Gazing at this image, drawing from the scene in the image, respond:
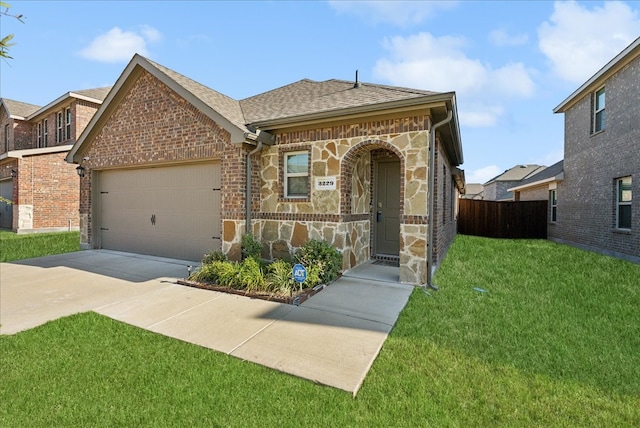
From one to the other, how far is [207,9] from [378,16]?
3977 millimetres

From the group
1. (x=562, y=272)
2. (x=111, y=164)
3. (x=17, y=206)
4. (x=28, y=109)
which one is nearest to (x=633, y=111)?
(x=562, y=272)

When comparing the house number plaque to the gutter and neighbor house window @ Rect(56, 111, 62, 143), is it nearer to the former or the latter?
the gutter

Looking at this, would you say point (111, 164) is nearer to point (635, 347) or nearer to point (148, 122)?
point (148, 122)

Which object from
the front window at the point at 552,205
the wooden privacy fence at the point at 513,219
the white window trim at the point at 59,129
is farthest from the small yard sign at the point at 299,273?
the white window trim at the point at 59,129

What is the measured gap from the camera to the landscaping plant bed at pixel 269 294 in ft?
17.1

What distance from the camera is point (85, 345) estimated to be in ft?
12.1

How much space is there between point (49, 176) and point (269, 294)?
54.4ft

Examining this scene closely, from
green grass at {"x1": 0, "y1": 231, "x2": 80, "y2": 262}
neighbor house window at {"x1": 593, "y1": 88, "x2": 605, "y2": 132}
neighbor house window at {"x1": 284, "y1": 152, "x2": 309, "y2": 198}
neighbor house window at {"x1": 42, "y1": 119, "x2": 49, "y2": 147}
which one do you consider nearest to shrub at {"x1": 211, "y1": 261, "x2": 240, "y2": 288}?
neighbor house window at {"x1": 284, "y1": 152, "x2": 309, "y2": 198}

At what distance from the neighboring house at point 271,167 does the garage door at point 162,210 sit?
0.03m

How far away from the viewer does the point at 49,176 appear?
51.6ft

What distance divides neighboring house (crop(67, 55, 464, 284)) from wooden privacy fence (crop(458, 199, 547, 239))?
8.57m

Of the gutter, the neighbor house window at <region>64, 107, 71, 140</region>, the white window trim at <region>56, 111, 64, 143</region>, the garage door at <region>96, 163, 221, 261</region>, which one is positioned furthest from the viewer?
the white window trim at <region>56, 111, 64, 143</region>

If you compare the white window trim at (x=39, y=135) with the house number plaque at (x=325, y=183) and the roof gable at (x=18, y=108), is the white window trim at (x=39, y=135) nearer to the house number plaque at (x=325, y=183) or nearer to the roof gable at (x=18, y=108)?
the roof gable at (x=18, y=108)

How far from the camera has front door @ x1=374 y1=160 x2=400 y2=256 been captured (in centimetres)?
809
